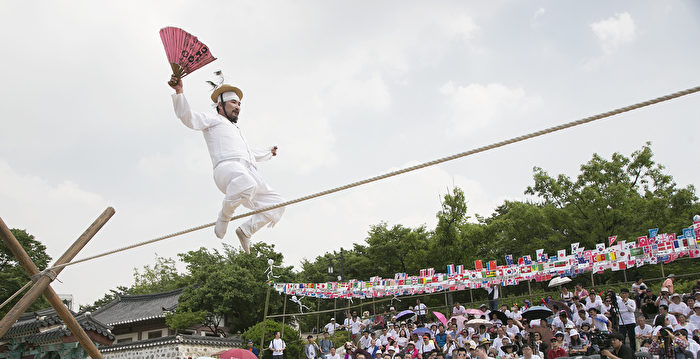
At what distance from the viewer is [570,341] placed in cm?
701

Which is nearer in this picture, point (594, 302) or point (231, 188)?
point (231, 188)

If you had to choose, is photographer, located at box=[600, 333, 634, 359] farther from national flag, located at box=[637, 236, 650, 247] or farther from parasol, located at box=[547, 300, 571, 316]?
national flag, located at box=[637, 236, 650, 247]

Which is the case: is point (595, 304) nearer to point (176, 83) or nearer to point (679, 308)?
point (679, 308)

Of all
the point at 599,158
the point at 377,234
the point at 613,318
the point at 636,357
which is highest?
the point at 599,158

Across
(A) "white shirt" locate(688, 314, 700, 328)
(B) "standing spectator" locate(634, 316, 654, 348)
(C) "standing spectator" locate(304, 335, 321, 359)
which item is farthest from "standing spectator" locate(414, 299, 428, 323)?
(A) "white shirt" locate(688, 314, 700, 328)

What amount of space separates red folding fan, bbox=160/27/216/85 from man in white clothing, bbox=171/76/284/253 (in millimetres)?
100

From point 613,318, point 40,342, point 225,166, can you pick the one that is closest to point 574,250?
point 613,318

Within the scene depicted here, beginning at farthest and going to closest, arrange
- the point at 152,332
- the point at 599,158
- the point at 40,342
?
1. the point at 152,332
2. the point at 599,158
3. the point at 40,342

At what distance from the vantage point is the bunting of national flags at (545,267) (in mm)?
8719

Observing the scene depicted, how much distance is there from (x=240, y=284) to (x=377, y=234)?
15.8ft

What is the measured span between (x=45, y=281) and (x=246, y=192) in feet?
5.34

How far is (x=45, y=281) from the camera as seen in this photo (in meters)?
4.07

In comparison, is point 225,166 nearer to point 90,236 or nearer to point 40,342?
point 90,236

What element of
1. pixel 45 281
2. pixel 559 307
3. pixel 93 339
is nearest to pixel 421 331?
pixel 559 307
